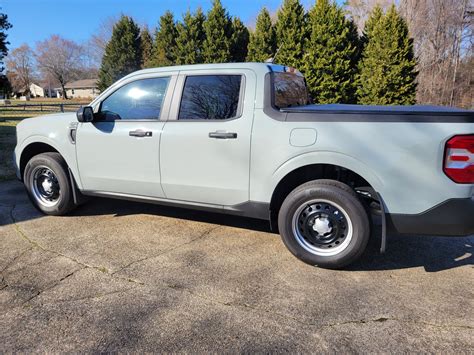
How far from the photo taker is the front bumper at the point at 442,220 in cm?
272

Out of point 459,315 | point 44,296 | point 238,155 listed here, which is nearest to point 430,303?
point 459,315

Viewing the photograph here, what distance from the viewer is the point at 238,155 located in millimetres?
3354

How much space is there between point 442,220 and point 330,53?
12215 millimetres

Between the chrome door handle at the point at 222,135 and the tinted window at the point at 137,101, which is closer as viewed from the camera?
the chrome door handle at the point at 222,135

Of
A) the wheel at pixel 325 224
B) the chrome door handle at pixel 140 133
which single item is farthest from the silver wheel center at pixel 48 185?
the wheel at pixel 325 224

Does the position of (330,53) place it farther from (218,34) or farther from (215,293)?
(215,293)

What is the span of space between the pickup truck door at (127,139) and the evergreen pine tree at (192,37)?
14.1 m

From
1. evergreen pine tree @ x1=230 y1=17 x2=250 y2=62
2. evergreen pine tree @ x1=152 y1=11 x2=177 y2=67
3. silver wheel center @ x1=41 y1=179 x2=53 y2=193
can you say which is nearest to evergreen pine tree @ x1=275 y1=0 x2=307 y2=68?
evergreen pine tree @ x1=230 y1=17 x2=250 y2=62

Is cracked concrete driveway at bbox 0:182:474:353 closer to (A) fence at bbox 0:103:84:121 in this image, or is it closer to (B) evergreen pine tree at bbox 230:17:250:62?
(B) evergreen pine tree at bbox 230:17:250:62

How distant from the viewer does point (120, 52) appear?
29.1m

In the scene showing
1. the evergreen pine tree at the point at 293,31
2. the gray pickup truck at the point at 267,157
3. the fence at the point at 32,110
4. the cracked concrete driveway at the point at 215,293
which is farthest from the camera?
the fence at the point at 32,110

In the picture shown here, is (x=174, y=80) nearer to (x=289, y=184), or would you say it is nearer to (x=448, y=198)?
(x=289, y=184)

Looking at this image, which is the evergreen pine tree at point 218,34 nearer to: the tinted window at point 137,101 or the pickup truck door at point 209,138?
the tinted window at point 137,101

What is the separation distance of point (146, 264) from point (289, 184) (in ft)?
5.17
